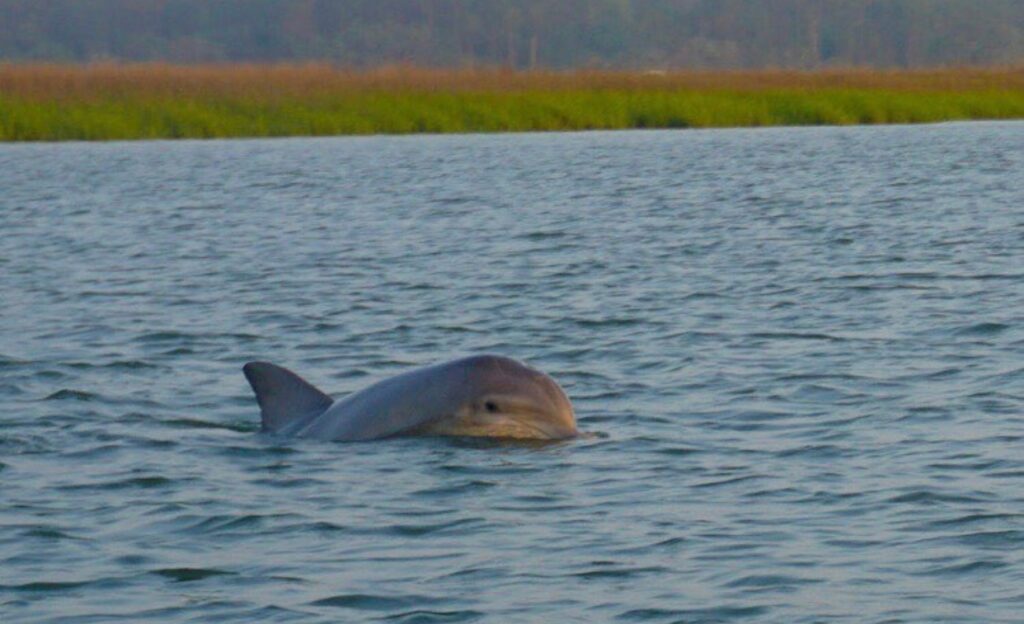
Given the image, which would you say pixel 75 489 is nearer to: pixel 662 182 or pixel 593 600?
pixel 593 600

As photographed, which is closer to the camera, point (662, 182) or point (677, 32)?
point (662, 182)

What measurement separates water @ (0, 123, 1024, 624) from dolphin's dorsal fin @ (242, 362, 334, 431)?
20 cm

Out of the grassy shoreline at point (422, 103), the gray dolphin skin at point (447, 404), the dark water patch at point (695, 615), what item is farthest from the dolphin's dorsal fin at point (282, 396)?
the grassy shoreline at point (422, 103)

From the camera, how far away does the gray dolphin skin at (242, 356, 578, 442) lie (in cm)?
995

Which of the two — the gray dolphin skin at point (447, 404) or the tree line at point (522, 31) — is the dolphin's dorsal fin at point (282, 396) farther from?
the tree line at point (522, 31)

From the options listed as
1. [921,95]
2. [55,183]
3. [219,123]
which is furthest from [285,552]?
[921,95]

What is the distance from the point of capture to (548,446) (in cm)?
998

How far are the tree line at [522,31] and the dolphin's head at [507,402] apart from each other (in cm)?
14658

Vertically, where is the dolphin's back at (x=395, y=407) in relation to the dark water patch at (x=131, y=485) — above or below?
above

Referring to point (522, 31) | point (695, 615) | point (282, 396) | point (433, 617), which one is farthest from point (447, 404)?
point (522, 31)

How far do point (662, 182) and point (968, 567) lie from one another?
24.8 meters

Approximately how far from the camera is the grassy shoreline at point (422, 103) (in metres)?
45.0

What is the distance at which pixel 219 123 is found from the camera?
4525cm

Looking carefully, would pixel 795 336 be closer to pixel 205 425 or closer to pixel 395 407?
pixel 205 425
